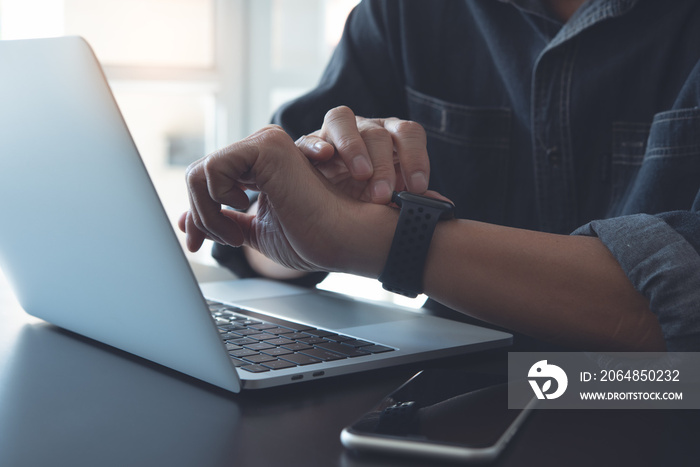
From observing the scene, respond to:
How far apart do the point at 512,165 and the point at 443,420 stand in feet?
2.50

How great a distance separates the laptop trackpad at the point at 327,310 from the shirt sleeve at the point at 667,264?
235 millimetres

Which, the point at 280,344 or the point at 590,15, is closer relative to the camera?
the point at 280,344

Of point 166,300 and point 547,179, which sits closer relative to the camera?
point 166,300

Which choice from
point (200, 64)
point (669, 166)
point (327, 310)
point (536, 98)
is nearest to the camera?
point (327, 310)

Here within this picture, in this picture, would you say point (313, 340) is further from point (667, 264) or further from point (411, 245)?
point (667, 264)

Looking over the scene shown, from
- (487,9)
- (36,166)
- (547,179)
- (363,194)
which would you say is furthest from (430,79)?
(36,166)

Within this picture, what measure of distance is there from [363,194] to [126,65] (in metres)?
2.38

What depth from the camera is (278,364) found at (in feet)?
1.70

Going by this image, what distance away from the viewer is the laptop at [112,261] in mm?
462

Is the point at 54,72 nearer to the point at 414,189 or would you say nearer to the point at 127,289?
the point at 127,289

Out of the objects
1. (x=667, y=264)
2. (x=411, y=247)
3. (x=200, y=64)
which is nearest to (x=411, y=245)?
(x=411, y=247)

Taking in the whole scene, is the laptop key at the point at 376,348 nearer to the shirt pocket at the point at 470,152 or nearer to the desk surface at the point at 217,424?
the desk surface at the point at 217,424

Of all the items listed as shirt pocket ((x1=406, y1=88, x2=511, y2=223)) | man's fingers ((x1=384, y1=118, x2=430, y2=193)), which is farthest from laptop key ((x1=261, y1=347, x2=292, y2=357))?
shirt pocket ((x1=406, y1=88, x2=511, y2=223))

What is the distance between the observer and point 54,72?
0.48m
